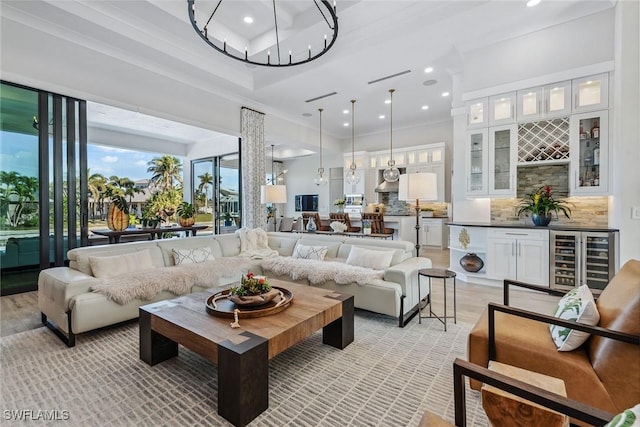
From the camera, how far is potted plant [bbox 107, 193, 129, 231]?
4.89 m

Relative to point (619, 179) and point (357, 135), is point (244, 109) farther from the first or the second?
point (619, 179)

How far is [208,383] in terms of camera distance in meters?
2.01

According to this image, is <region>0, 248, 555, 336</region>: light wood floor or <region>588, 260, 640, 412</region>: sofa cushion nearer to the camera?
<region>588, 260, 640, 412</region>: sofa cushion

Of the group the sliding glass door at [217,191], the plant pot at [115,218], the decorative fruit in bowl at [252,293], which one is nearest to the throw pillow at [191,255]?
the plant pot at [115,218]

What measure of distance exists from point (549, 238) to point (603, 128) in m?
1.55

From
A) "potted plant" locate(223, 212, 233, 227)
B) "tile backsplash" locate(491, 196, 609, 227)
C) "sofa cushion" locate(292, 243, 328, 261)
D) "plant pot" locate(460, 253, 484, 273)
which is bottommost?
"plant pot" locate(460, 253, 484, 273)

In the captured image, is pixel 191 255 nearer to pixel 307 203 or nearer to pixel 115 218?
pixel 115 218

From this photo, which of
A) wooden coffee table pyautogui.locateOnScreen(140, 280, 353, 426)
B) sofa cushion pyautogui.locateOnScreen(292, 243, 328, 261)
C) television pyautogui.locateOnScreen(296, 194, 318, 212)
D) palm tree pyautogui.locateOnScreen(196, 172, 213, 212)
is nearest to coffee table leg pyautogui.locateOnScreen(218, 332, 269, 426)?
wooden coffee table pyautogui.locateOnScreen(140, 280, 353, 426)

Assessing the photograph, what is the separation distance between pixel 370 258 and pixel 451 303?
1211 millimetres

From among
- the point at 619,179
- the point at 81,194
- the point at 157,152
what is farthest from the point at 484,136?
the point at 157,152

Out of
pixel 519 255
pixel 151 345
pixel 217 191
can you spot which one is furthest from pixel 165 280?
pixel 217 191

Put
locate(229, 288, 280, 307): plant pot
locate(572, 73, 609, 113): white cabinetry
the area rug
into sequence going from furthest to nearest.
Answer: locate(572, 73, 609, 113): white cabinetry
locate(229, 288, 280, 307): plant pot
the area rug

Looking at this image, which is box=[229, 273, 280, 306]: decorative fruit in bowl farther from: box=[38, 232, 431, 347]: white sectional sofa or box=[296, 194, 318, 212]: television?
box=[296, 194, 318, 212]: television

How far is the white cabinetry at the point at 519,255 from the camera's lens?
13.0ft
